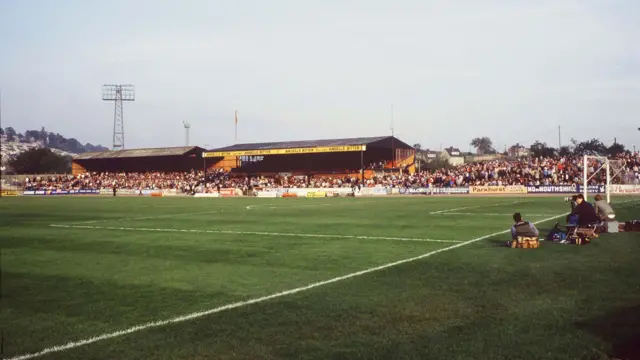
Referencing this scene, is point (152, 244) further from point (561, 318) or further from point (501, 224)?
point (501, 224)

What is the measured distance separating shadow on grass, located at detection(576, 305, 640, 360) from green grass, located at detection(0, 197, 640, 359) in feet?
0.07

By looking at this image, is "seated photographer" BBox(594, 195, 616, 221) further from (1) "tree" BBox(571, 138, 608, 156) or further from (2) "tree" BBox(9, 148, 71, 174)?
(2) "tree" BBox(9, 148, 71, 174)

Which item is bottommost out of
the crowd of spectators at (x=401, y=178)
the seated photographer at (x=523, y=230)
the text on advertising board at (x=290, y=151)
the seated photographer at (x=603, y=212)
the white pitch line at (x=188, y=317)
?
the white pitch line at (x=188, y=317)

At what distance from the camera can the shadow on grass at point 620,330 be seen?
5.77 metres

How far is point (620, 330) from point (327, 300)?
417 centimetres

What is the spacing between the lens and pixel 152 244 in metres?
16.5

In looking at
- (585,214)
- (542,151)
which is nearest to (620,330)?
(585,214)

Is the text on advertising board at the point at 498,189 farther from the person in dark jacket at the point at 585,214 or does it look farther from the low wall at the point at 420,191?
the person in dark jacket at the point at 585,214

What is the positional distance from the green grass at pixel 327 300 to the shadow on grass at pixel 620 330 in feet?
0.07

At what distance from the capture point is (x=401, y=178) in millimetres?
67625

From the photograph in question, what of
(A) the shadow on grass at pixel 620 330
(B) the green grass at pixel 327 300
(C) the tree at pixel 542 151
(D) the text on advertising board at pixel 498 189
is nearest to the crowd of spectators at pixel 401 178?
(D) the text on advertising board at pixel 498 189

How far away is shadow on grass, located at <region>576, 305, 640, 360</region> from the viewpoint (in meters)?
5.77

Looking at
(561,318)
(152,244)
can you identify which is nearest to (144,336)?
(561,318)

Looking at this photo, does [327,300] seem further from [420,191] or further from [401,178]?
[401,178]
